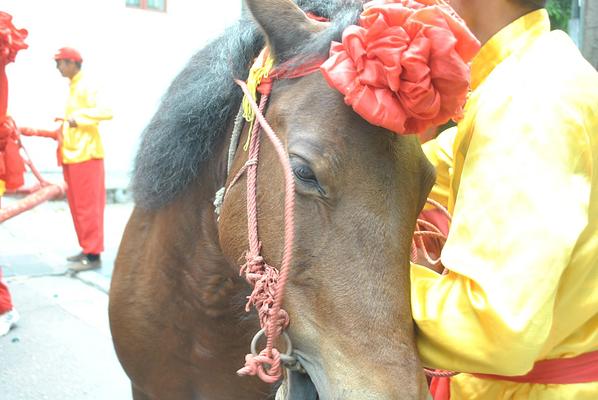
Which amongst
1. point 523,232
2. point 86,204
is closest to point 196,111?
point 523,232

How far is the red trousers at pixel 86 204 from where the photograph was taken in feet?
22.6

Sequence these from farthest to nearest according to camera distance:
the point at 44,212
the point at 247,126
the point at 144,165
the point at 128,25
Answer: the point at 128,25 < the point at 44,212 < the point at 144,165 < the point at 247,126

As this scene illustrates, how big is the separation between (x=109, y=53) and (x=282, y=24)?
10036 mm

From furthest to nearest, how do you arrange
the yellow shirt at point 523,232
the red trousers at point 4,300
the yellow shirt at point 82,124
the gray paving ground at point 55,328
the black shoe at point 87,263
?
the yellow shirt at point 82,124, the black shoe at point 87,263, the red trousers at point 4,300, the gray paving ground at point 55,328, the yellow shirt at point 523,232

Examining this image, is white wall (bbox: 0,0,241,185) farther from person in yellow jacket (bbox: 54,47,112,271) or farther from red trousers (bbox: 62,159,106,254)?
red trousers (bbox: 62,159,106,254)

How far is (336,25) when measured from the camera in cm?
150

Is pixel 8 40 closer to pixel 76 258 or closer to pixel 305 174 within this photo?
pixel 76 258

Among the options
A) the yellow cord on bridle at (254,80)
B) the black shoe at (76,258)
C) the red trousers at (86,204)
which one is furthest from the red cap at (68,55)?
the yellow cord on bridle at (254,80)

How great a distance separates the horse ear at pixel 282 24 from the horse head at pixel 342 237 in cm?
2

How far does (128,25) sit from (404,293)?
34.9 feet

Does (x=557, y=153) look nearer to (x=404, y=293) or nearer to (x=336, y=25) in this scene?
(x=404, y=293)

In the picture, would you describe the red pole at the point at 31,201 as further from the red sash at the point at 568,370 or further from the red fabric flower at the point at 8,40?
the red sash at the point at 568,370

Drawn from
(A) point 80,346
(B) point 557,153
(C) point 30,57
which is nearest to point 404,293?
(B) point 557,153

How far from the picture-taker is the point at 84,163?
275 inches
